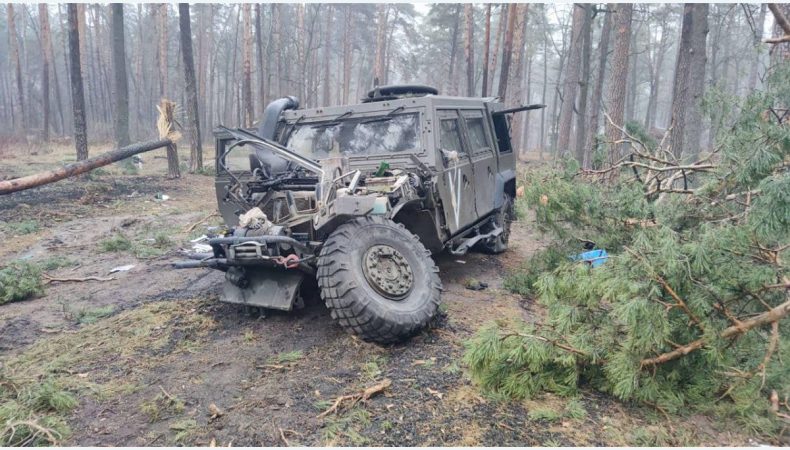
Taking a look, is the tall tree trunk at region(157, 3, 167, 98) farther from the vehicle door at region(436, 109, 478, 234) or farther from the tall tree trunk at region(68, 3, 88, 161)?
the vehicle door at region(436, 109, 478, 234)

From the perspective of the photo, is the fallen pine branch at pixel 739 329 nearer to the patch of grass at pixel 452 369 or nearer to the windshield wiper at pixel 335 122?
the patch of grass at pixel 452 369

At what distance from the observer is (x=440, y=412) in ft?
10.4

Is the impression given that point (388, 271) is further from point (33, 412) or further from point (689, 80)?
point (689, 80)

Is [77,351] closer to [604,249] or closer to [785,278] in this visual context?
[604,249]

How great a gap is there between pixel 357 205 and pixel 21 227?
7.19m

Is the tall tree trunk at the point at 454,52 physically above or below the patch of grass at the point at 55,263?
above

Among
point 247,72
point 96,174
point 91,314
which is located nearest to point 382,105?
point 91,314

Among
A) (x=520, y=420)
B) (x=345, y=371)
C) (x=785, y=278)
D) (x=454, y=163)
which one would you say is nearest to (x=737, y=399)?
(x=785, y=278)

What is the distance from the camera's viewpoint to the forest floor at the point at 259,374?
2.96m

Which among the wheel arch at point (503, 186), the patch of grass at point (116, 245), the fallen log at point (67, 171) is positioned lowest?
the patch of grass at point (116, 245)

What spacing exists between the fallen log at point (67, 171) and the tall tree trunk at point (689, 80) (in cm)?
885

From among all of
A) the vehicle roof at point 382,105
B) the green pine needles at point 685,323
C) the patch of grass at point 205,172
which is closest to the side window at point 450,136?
the vehicle roof at point 382,105

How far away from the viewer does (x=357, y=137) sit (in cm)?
588

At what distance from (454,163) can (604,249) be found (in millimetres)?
1792
